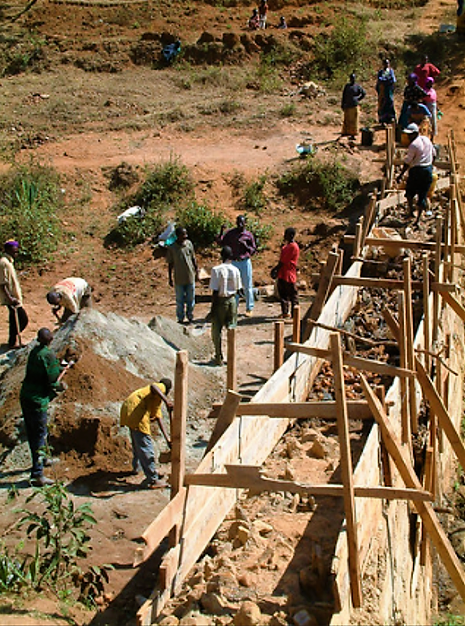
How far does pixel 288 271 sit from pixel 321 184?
5754 mm

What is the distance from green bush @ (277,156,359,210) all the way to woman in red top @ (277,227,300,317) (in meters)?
5.23

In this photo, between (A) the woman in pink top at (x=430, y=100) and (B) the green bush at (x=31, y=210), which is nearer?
(B) the green bush at (x=31, y=210)

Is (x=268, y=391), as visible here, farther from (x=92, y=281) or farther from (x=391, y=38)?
(x=391, y=38)

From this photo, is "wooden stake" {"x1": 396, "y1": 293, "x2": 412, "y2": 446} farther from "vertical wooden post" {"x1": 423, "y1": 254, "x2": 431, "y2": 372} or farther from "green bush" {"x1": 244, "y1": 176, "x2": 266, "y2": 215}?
"green bush" {"x1": 244, "y1": 176, "x2": 266, "y2": 215}

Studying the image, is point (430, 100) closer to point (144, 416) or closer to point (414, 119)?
point (414, 119)

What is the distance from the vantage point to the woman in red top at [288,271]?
436 inches

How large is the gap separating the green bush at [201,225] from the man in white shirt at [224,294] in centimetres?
494

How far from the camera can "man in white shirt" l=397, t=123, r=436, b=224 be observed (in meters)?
11.8

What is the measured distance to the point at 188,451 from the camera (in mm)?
8445

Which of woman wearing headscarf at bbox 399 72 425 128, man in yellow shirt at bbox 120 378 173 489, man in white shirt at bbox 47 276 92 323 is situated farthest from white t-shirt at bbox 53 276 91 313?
woman wearing headscarf at bbox 399 72 425 128

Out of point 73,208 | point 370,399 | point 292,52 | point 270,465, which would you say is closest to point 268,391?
A: point 270,465

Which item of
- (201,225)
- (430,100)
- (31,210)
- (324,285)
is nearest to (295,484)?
(324,285)

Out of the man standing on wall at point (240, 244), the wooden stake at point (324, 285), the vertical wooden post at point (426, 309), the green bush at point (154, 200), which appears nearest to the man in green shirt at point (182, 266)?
the man standing on wall at point (240, 244)

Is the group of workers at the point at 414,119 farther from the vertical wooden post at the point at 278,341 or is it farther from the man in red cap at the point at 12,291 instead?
the man in red cap at the point at 12,291
